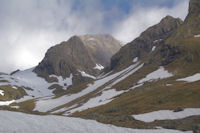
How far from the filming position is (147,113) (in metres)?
54.9

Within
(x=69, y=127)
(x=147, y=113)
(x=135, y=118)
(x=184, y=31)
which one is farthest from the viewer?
(x=184, y=31)

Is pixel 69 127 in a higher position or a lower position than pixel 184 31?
lower

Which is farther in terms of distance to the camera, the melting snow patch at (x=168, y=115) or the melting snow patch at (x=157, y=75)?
the melting snow patch at (x=157, y=75)

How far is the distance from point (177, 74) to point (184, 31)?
3019 inches

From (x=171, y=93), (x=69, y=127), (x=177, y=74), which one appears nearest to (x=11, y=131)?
(x=69, y=127)

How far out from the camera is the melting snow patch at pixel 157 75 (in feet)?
414

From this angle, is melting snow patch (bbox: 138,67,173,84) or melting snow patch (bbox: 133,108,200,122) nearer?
melting snow patch (bbox: 133,108,200,122)

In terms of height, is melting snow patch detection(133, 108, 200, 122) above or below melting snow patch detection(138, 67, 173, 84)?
below

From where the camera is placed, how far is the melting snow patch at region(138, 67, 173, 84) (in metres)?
126

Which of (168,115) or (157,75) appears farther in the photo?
(157,75)

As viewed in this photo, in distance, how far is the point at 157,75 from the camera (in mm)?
131750

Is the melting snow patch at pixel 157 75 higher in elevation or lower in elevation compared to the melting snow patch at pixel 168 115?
higher

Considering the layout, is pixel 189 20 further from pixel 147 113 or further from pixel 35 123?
pixel 35 123

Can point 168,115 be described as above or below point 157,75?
below
